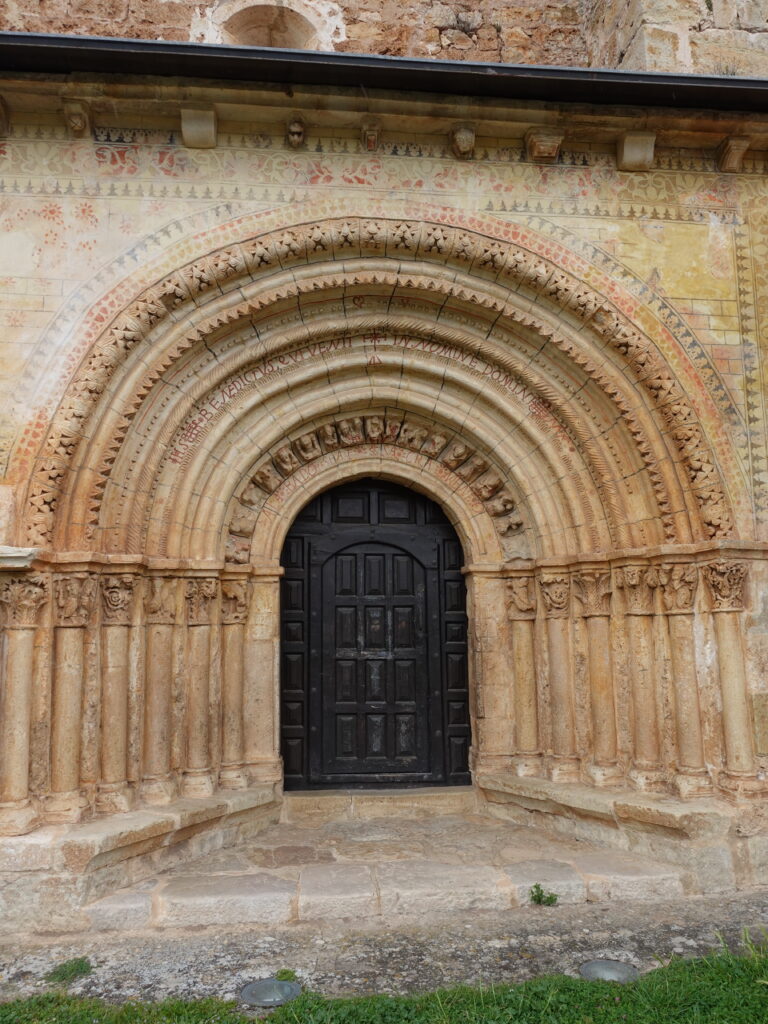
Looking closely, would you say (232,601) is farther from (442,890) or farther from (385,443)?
(442,890)

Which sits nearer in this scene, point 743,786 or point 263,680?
point 743,786

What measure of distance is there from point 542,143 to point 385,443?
260 cm

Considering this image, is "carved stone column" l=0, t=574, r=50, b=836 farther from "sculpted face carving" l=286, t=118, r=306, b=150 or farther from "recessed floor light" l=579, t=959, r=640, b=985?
"sculpted face carving" l=286, t=118, r=306, b=150

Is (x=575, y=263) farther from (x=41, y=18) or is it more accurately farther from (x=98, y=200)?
(x=41, y=18)

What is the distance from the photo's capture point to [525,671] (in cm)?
636

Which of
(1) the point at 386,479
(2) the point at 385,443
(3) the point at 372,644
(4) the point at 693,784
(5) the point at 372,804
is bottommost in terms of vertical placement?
(5) the point at 372,804

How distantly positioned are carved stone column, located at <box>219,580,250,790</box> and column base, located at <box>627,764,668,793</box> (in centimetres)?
289

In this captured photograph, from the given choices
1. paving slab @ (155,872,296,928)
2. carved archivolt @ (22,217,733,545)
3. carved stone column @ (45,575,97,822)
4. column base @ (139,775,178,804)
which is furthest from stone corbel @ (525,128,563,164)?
paving slab @ (155,872,296,928)

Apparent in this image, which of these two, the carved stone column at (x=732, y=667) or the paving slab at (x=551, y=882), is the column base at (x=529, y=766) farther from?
the carved stone column at (x=732, y=667)

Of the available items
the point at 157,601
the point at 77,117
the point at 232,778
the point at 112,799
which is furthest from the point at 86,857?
the point at 77,117

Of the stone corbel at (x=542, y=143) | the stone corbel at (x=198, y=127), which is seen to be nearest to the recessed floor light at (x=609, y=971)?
the stone corbel at (x=542, y=143)

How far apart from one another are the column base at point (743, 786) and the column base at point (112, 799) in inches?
160

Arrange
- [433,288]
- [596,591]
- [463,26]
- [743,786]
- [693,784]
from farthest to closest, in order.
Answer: [463,26], [596,591], [433,288], [693,784], [743,786]

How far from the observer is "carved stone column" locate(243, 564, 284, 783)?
6.10 m
